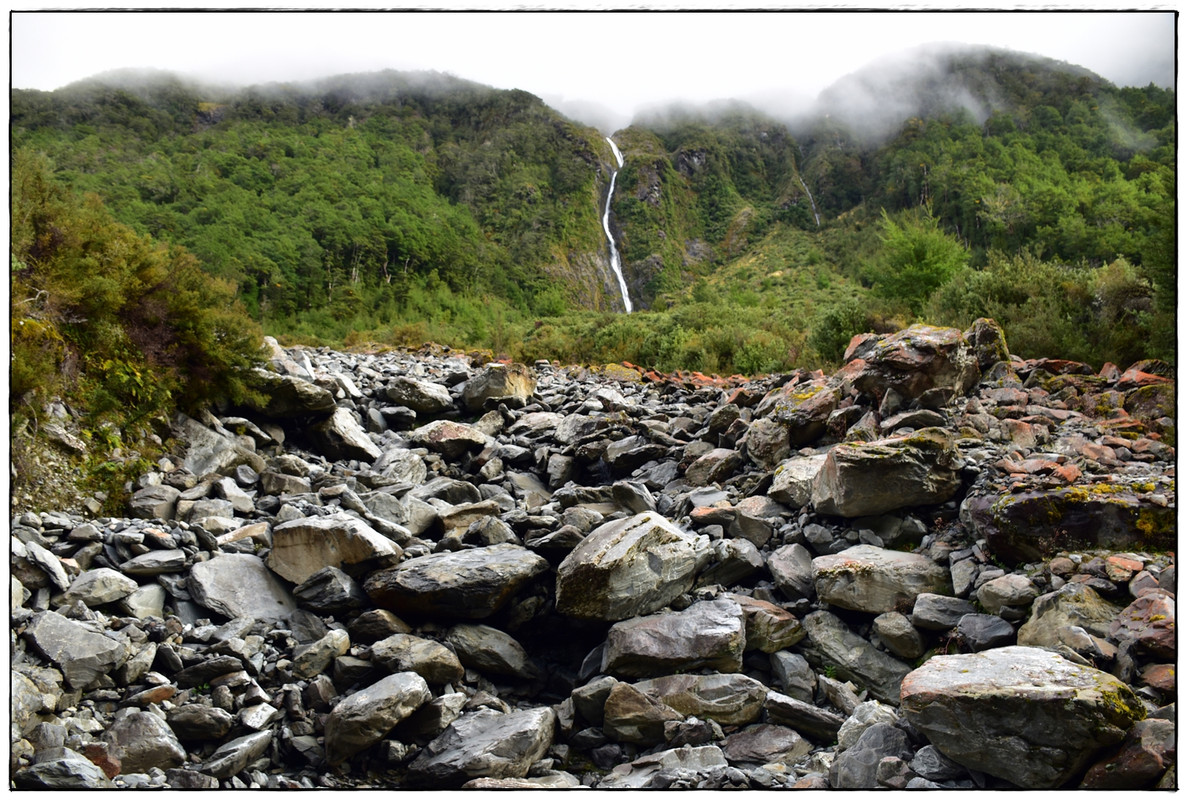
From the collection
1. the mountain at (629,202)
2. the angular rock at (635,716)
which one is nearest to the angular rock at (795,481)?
the angular rock at (635,716)

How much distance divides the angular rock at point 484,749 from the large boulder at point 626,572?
0.97 meters

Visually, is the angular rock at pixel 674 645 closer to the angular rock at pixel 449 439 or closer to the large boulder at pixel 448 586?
the large boulder at pixel 448 586

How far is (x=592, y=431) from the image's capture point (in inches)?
398

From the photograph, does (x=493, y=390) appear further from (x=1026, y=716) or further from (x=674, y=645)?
(x=1026, y=716)

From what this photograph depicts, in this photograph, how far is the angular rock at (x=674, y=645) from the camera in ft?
15.1

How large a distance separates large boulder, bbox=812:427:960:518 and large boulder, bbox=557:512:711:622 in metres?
1.60

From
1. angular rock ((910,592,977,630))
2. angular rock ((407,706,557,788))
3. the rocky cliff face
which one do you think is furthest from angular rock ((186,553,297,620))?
angular rock ((910,592,977,630))

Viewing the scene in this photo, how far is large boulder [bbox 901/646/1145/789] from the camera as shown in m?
2.92

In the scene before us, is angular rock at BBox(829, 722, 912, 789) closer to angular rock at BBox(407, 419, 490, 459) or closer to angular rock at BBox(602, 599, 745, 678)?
angular rock at BBox(602, 599, 745, 678)

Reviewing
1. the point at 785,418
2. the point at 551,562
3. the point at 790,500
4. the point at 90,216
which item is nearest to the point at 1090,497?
the point at 790,500

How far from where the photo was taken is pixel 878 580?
16.4 ft

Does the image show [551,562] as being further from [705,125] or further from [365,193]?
[705,125]

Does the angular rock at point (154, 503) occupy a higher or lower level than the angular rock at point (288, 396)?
lower

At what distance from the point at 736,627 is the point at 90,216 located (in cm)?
795
